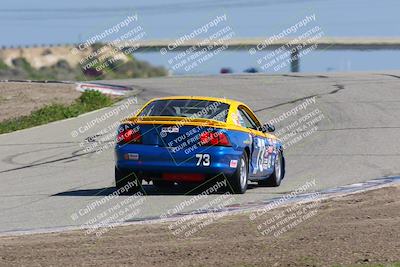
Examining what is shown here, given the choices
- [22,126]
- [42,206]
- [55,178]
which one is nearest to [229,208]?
[42,206]

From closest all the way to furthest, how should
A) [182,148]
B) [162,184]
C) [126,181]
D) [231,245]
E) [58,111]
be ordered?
[231,245]
[182,148]
[126,181]
[162,184]
[58,111]

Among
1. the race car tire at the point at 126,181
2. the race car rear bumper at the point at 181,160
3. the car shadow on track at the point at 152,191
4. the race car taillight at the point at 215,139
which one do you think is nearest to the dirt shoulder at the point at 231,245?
the race car rear bumper at the point at 181,160

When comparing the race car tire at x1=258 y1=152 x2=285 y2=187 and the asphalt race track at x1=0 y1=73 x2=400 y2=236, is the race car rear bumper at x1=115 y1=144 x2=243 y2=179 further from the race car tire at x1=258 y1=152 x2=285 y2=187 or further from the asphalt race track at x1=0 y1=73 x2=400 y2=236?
the race car tire at x1=258 y1=152 x2=285 y2=187

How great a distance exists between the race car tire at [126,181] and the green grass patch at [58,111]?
1157 cm

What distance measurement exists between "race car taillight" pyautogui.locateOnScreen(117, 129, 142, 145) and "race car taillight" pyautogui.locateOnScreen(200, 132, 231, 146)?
2.69 ft

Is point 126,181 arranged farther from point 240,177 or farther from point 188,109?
point 240,177

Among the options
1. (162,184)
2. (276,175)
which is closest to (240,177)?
(162,184)

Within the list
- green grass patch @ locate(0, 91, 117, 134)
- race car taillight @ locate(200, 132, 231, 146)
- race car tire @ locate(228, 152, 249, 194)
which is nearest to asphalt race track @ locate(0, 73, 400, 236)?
race car tire @ locate(228, 152, 249, 194)

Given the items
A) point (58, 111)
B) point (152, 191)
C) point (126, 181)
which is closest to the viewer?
point (126, 181)

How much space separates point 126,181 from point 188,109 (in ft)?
4.11

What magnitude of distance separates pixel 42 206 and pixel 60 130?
458 inches

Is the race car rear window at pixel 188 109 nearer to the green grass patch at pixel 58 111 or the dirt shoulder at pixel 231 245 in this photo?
the dirt shoulder at pixel 231 245

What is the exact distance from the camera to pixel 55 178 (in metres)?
16.6

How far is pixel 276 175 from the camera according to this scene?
15984 millimetres
